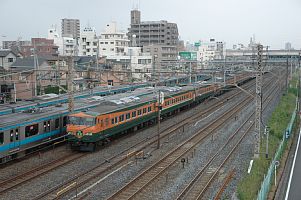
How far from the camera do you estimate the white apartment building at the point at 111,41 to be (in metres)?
69.8

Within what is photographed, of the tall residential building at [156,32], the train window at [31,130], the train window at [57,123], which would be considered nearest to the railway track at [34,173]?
the train window at [31,130]

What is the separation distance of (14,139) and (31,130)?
1169 mm

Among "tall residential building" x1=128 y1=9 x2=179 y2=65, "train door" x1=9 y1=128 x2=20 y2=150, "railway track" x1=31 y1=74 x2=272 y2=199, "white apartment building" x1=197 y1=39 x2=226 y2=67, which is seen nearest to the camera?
"railway track" x1=31 y1=74 x2=272 y2=199

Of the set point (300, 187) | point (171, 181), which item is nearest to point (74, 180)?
point (171, 181)

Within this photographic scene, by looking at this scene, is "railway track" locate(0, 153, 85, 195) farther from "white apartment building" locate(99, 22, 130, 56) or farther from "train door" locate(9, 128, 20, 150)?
"white apartment building" locate(99, 22, 130, 56)

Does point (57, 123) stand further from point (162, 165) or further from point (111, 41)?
point (111, 41)

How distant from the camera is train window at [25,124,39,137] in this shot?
16438mm

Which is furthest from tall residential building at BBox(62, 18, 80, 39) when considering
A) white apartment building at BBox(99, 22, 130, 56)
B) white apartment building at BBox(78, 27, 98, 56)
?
white apartment building at BBox(99, 22, 130, 56)

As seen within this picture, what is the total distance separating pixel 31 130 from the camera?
16.7 meters

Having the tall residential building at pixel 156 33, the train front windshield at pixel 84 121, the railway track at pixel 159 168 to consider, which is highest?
the tall residential building at pixel 156 33

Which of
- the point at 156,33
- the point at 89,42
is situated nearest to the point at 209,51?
the point at 156,33

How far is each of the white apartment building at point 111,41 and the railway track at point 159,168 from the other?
46705 millimetres

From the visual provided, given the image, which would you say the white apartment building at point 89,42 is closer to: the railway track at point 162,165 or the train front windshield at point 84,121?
the railway track at point 162,165

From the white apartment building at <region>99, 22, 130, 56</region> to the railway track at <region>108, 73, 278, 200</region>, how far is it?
153 feet
